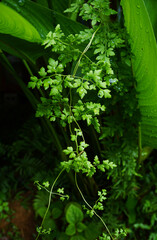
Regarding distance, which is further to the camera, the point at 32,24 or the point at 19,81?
the point at 19,81

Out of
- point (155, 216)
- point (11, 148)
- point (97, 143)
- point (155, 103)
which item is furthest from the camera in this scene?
point (11, 148)

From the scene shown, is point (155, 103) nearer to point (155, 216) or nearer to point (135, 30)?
point (135, 30)

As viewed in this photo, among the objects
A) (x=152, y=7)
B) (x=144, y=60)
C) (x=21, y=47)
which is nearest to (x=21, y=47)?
(x=21, y=47)

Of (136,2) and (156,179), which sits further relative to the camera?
(156,179)

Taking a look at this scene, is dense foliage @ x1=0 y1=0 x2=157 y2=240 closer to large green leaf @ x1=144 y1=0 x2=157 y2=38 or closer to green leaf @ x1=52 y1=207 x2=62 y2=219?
green leaf @ x1=52 y1=207 x2=62 y2=219

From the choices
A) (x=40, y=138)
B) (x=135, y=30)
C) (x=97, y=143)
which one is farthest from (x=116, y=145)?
(x=40, y=138)

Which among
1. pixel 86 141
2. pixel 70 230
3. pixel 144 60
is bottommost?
pixel 70 230

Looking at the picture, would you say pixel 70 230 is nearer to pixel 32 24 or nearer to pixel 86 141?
pixel 86 141

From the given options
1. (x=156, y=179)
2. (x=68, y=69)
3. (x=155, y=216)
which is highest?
(x=68, y=69)
